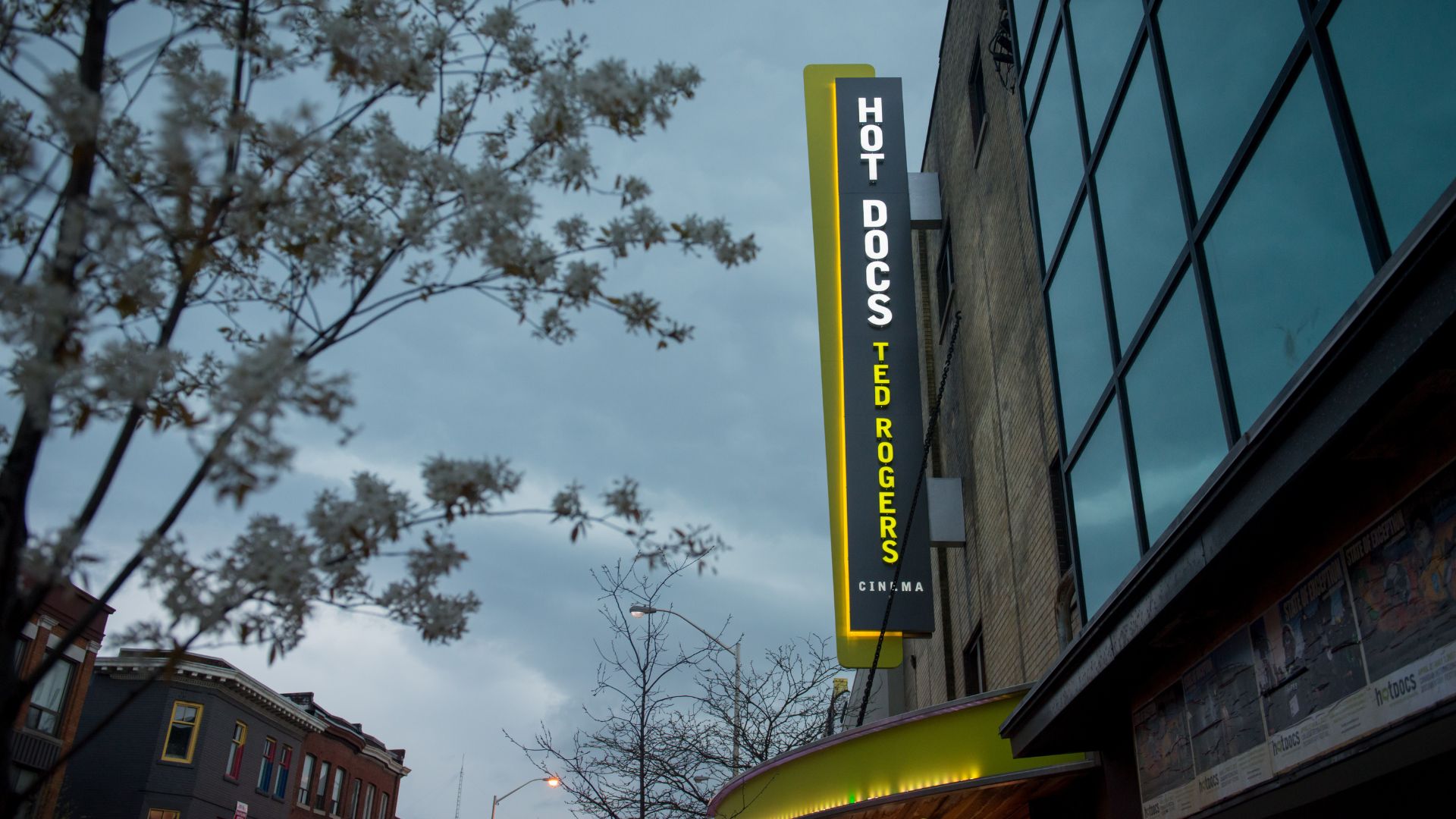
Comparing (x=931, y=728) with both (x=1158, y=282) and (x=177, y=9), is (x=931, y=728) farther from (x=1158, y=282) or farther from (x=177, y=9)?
(x=177, y=9)

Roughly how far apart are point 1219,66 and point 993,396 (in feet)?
25.9

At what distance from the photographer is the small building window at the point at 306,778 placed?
4216 cm

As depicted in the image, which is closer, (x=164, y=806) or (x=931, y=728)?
(x=931, y=728)

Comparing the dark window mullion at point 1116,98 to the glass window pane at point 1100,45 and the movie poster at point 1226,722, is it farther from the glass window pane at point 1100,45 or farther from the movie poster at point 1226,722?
the movie poster at point 1226,722

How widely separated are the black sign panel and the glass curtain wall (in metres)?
6.05

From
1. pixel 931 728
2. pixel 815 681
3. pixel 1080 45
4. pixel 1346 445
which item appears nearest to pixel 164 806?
pixel 815 681

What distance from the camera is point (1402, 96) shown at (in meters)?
5.16

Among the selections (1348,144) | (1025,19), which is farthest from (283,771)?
(1348,144)

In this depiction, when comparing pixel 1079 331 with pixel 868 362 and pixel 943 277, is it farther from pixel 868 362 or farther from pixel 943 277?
pixel 943 277

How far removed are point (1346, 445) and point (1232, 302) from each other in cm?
197

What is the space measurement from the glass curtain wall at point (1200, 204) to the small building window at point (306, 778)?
3979 centimetres

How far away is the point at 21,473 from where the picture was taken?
3609 millimetres

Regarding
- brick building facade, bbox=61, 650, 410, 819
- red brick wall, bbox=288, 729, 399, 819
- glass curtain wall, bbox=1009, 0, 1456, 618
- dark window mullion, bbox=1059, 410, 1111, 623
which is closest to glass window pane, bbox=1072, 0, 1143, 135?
glass curtain wall, bbox=1009, 0, 1456, 618

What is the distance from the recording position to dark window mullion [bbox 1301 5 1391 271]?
5.32m
